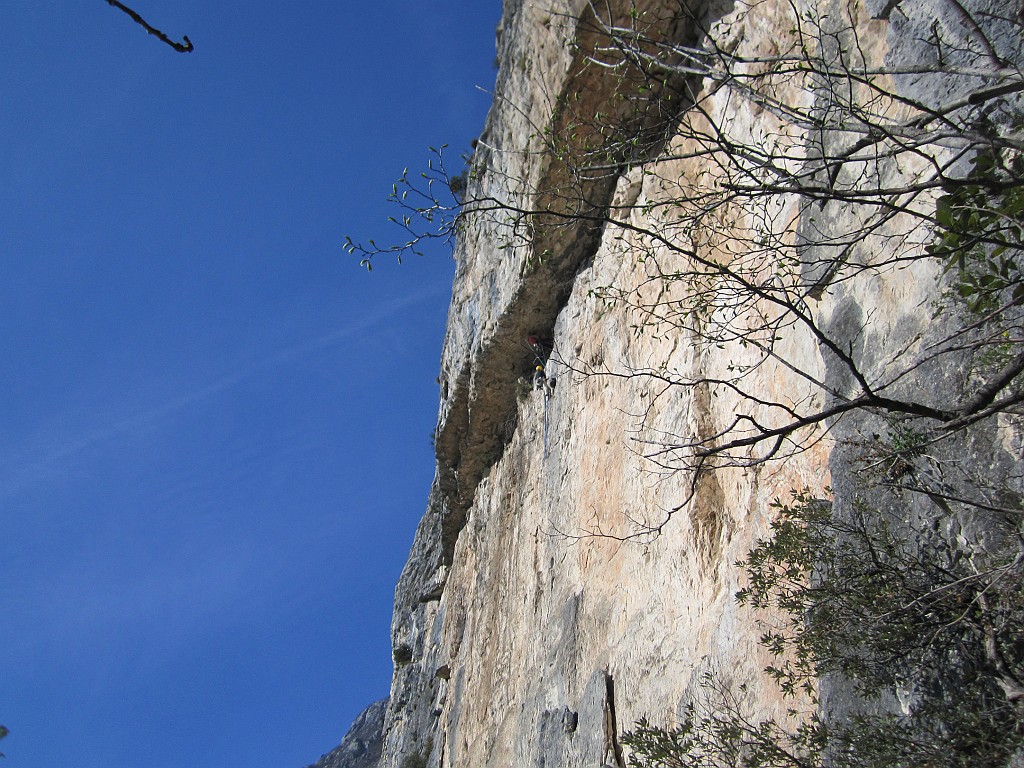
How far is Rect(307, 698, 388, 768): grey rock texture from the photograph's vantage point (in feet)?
155

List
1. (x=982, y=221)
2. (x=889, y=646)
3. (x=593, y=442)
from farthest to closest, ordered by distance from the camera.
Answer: (x=593, y=442), (x=889, y=646), (x=982, y=221)

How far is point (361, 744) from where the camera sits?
165 feet

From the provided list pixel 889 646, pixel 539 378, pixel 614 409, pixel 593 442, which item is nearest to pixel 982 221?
pixel 889 646

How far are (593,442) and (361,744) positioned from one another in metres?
46.7

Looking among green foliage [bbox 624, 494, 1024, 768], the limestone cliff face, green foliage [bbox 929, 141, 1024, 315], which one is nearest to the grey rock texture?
the limestone cliff face

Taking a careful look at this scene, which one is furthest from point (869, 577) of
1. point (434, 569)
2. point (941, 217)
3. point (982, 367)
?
point (434, 569)

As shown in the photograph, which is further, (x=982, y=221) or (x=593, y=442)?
(x=593, y=442)

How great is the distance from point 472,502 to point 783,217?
973cm

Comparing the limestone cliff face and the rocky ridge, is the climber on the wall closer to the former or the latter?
the rocky ridge

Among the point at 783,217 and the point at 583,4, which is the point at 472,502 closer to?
the point at 583,4

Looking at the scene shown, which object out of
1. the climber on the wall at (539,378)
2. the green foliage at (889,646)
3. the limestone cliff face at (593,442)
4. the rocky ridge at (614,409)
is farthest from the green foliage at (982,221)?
the climber on the wall at (539,378)

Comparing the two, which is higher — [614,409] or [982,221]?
[614,409]

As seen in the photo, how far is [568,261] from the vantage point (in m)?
A: 10.9

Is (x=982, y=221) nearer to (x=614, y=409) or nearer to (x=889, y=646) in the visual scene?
(x=889, y=646)
